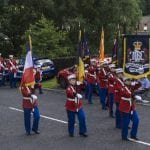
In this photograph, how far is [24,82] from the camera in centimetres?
1638

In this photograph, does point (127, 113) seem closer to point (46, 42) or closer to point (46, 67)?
point (46, 67)

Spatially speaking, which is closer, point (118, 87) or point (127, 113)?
point (127, 113)

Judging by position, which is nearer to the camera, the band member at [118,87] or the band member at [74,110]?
the band member at [118,87]

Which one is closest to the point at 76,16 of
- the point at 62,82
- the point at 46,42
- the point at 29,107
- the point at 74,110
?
the point at 46,42

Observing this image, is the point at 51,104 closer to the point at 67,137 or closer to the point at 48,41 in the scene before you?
the point at 67,137

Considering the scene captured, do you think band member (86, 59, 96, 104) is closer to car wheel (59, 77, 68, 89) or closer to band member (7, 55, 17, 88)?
car wheel (59, 77, 68, 89)

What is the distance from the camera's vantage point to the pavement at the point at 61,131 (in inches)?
567

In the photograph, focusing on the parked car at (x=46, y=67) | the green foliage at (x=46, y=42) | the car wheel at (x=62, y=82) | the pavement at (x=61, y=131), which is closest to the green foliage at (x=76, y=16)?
the green foliage at (x=46, y=42)

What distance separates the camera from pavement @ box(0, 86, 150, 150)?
47.2ft

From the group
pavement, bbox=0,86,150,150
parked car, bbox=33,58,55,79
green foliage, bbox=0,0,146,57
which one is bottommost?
pavement, bbox=0,86,150,150

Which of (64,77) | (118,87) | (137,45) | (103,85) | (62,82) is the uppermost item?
(137,45)

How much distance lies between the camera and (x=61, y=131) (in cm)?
1645

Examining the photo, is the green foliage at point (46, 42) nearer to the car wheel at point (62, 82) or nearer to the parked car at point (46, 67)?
the parked car at point (46, 67)

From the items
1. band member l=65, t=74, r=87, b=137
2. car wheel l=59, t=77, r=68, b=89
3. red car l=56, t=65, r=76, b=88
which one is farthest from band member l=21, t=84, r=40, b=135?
car wheel l=59, t=77, r=68, b=89
